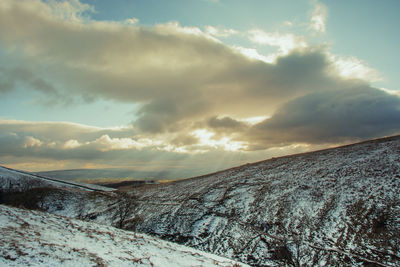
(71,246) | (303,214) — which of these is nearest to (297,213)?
(303,214)

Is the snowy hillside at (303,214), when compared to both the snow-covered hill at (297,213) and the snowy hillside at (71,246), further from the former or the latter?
the snowy hillside at (71,246)

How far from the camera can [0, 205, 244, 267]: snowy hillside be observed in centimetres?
830

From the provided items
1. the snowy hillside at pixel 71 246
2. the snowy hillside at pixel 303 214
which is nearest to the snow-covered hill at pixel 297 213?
the snowy hillside at pixel 303 214

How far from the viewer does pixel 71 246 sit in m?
9.84

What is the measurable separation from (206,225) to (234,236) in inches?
142

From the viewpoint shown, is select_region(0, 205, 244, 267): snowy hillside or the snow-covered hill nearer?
select_region(0, 205, 244, 267): snowy hillside

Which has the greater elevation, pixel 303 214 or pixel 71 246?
pixel 71 246

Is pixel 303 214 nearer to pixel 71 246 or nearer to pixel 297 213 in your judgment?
pixel 297 213

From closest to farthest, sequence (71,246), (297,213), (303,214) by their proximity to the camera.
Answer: (71,246)
(303,214)
(297,213)

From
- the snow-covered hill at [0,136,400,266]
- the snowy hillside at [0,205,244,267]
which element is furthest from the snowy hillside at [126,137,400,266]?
the snowy hillside at [0,205,244,267]

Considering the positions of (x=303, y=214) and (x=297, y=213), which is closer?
(x=303, y=214)

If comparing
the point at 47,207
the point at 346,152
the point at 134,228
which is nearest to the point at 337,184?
the point at 346,152

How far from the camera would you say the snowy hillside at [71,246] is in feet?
27.2

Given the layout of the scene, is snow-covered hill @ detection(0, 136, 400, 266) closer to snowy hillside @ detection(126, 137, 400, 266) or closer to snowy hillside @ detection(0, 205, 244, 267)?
snowy hillside @ detection(126, 137, 400, 266)
